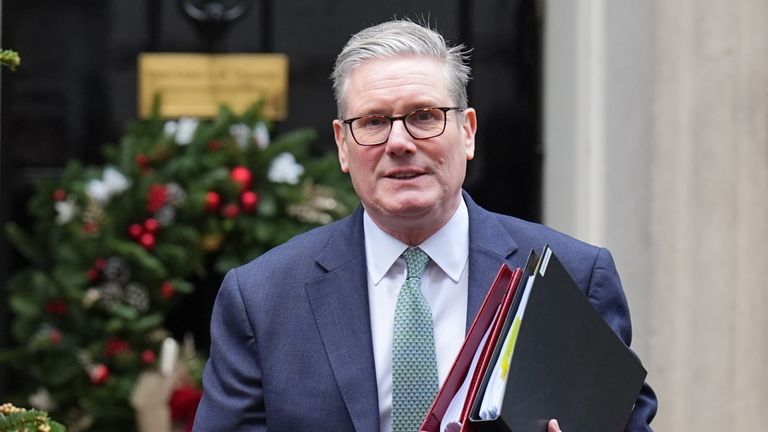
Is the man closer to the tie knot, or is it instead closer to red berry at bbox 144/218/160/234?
the tie knot

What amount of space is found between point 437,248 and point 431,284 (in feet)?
0.27

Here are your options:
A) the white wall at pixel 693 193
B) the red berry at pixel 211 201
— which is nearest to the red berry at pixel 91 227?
the red berry at pixel 211 201

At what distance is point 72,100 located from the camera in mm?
5867

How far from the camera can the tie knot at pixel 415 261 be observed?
3115 mm

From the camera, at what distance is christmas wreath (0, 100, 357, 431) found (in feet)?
16.8

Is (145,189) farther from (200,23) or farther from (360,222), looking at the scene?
(360,222)

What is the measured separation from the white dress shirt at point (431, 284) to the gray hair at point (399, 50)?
297 millimetres

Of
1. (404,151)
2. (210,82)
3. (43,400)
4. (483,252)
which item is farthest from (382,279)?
(210,82)

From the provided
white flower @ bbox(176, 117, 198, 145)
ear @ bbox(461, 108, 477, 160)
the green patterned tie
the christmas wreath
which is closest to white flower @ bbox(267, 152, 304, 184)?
the christmas wreath

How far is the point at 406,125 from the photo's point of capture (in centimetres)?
296

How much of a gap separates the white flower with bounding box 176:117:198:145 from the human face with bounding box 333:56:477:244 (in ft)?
7.59

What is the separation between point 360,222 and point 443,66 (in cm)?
44

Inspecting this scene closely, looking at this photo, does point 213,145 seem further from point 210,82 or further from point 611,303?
point 611,303

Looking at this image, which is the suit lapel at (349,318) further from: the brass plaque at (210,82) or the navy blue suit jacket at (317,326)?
the brass plaque at (210,82)
